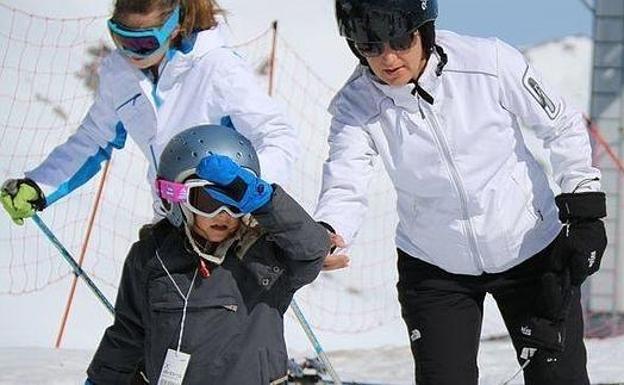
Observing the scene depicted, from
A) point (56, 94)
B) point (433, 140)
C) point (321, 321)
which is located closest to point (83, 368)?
point (321, 321)

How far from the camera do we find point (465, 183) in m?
4.18

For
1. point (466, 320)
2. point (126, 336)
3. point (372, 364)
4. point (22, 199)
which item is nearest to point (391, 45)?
point (466, 320)

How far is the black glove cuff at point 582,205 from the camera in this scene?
4074 mm

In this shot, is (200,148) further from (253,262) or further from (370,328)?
(370,328)

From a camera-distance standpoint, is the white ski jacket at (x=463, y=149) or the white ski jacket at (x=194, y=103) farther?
the white ski jacket at (x=194, y=103)

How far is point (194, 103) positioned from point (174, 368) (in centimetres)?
108

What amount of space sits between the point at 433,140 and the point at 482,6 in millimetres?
10388

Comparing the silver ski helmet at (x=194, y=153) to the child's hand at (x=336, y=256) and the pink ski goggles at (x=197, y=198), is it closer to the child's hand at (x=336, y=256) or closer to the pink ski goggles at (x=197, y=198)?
the pink ski goggles at (x=197, y=198)

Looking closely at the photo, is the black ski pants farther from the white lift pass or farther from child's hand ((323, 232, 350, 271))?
the white lift pass

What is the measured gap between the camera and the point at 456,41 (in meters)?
4.22

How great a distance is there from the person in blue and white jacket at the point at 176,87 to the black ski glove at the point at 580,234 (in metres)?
0.83

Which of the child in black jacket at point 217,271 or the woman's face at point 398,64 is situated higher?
the woman's face at point 398,64

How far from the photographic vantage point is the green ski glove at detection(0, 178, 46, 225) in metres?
4.70

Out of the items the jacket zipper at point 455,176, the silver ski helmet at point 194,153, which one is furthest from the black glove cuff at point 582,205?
the silver ski helmet at point 194,153
